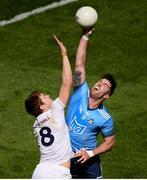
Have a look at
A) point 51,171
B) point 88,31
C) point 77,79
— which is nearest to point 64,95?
point 77,79

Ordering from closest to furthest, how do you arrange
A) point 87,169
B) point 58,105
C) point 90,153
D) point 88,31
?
point 58,105
point 90,153
point 87,169
point 88,31

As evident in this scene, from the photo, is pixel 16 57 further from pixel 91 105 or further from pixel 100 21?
pixel 91 105

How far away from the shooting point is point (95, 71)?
18453 millimetres

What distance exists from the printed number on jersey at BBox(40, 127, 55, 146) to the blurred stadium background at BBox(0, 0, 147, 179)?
284 cm

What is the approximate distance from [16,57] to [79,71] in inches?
303

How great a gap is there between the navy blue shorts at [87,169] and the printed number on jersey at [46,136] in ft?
3.33

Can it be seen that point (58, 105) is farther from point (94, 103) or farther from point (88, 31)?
point (88, 31)

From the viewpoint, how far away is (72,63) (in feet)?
62.6

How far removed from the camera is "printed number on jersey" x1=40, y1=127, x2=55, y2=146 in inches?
427

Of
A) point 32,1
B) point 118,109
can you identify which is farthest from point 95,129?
point 32,1

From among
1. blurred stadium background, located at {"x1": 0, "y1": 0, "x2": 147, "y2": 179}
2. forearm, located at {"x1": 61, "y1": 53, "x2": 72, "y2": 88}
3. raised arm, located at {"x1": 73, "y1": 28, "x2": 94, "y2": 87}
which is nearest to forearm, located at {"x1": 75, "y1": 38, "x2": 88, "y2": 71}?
raised arm, located at {"x1": 73, "y1": 28, "x2": 94, "y2": 87}

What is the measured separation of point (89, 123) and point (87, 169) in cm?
82

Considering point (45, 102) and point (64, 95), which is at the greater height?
point (64, 95)

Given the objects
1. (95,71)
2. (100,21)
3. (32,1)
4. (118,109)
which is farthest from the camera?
(32,1)
